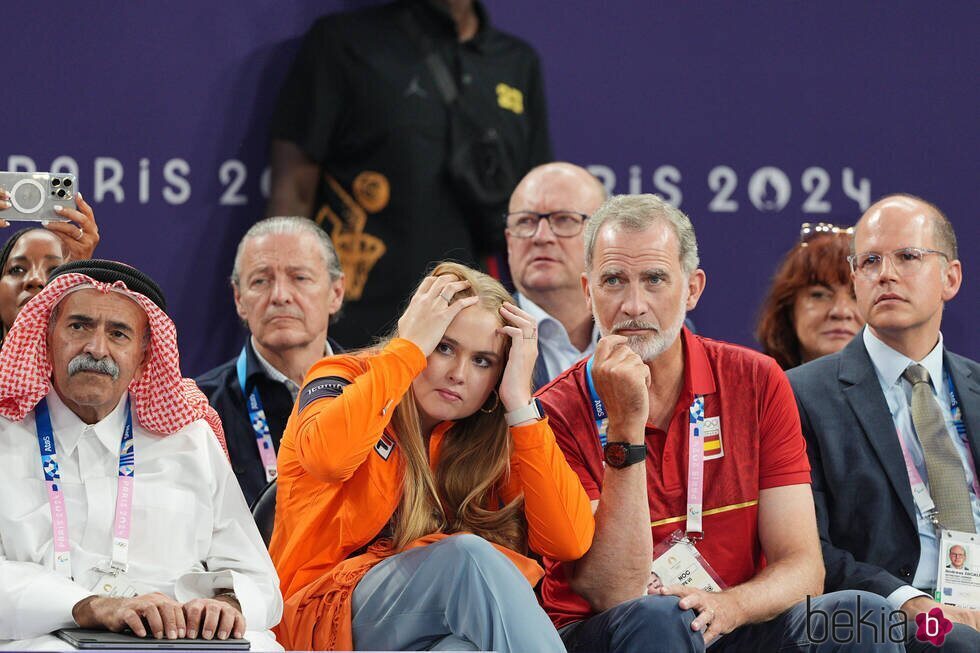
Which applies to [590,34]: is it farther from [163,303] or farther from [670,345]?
[163,303]

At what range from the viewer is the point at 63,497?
290 cm

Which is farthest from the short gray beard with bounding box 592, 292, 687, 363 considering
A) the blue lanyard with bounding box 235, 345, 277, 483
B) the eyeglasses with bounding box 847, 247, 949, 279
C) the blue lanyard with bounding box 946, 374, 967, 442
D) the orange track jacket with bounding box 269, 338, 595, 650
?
the blue lanyard with bounding box 235, 345, 277, 483

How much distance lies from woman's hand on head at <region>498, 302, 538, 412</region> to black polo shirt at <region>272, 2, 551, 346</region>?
7.15 ft

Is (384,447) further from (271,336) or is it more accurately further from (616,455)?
(271,336)

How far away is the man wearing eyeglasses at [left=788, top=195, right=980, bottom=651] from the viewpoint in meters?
3.66

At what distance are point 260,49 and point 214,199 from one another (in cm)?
65

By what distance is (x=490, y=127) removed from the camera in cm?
541

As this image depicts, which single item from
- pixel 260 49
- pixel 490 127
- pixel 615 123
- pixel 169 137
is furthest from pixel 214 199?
pixel 615 123

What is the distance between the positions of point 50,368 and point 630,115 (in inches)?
130

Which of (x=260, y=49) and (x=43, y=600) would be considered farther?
(x=260, y=49)

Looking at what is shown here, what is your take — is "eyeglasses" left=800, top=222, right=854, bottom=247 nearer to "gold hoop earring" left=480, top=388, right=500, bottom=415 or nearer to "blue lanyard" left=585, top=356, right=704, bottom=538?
"blue lanyard" left=585, top=356, right=704, bottom=538

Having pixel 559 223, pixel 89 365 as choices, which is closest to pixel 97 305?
pixel 89 365

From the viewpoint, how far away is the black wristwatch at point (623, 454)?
3143mm

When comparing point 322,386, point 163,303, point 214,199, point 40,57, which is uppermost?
point 40,57
